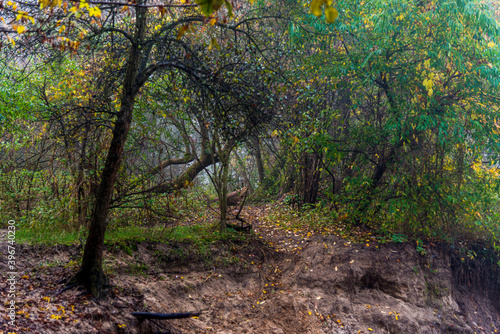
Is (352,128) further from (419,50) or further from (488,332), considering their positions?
(488,332)

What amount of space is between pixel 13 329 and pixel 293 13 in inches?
329

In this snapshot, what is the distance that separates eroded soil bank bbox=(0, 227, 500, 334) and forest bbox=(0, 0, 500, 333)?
0.06m

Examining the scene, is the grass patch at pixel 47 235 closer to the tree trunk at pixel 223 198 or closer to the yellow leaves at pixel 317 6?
the tree trunk at pixel 223 198

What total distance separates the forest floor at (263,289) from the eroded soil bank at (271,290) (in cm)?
2

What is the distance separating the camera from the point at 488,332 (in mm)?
7070

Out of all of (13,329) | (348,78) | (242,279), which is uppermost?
(348,78)

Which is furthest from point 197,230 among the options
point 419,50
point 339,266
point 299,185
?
point 419,50

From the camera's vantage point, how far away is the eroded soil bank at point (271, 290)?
4.17 meters

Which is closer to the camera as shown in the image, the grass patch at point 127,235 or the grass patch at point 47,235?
the grass patch at point 47,235

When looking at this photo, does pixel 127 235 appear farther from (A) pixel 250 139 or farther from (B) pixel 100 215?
(A) pixel 250 139

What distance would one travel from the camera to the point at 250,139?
578 centimetres

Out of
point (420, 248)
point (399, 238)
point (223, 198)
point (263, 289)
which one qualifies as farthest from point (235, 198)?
point (420, 248)

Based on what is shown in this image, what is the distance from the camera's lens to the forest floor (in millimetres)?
4078

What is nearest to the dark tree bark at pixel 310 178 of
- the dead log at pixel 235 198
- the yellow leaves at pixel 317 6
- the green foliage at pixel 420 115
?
the green foliage at pixel 420 115
